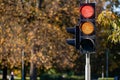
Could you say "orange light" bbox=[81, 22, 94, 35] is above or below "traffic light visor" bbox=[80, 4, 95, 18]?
below

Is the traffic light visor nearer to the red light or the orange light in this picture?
the red light

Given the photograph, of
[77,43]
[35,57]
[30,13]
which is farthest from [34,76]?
[77,43]

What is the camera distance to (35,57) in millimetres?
26500

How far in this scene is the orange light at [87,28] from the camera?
423 inches

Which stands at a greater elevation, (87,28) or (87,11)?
(87,11)


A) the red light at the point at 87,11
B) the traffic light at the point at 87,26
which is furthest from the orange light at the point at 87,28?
the red light at the point at 87,11

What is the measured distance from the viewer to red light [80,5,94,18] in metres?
10.8

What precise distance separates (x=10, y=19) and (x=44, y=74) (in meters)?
23.9

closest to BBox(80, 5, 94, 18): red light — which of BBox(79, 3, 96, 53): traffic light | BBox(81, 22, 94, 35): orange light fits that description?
BBox(79, 3, 96, 53): traffic light

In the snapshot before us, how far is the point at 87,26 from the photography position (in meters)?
10.8

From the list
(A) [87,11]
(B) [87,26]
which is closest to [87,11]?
(A) [87,11]

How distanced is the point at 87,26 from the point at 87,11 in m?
0.43

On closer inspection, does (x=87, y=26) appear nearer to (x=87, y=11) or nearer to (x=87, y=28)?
(x=87, y=28)

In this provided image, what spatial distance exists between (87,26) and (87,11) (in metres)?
0.43
